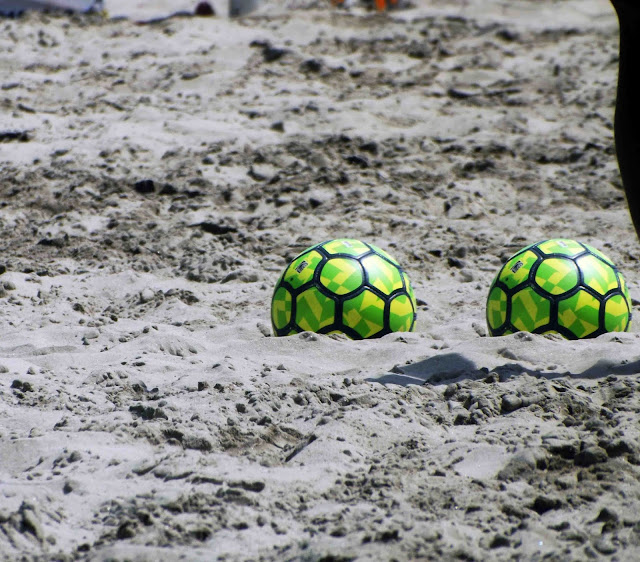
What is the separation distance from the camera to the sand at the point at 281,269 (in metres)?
2.77

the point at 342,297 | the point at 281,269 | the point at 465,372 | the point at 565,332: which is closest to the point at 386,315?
the point at 342,297

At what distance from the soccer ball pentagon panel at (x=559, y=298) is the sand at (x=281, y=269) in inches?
6.6

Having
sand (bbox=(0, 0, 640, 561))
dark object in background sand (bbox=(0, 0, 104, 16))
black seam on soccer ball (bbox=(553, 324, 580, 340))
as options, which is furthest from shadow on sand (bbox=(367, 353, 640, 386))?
dark object in background sand (bbox=(0, 0, 104, 16))

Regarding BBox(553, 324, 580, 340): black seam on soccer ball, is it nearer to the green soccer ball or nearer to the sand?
the sand

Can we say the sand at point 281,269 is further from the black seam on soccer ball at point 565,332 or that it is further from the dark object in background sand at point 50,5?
the dark object in background sand at point 50,5

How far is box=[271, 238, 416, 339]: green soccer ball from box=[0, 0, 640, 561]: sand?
0.18 meters

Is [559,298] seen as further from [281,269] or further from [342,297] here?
[281,269]

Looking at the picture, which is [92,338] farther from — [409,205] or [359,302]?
[409,205]

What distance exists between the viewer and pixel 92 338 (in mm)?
4789

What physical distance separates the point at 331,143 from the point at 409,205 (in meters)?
1.18

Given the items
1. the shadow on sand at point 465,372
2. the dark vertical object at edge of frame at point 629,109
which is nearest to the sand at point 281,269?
the shadow on sand at point 465,372

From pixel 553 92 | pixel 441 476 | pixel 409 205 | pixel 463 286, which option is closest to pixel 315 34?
pixel 553 92

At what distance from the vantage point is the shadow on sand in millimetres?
3822

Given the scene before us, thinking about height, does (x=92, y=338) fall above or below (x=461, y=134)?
below
